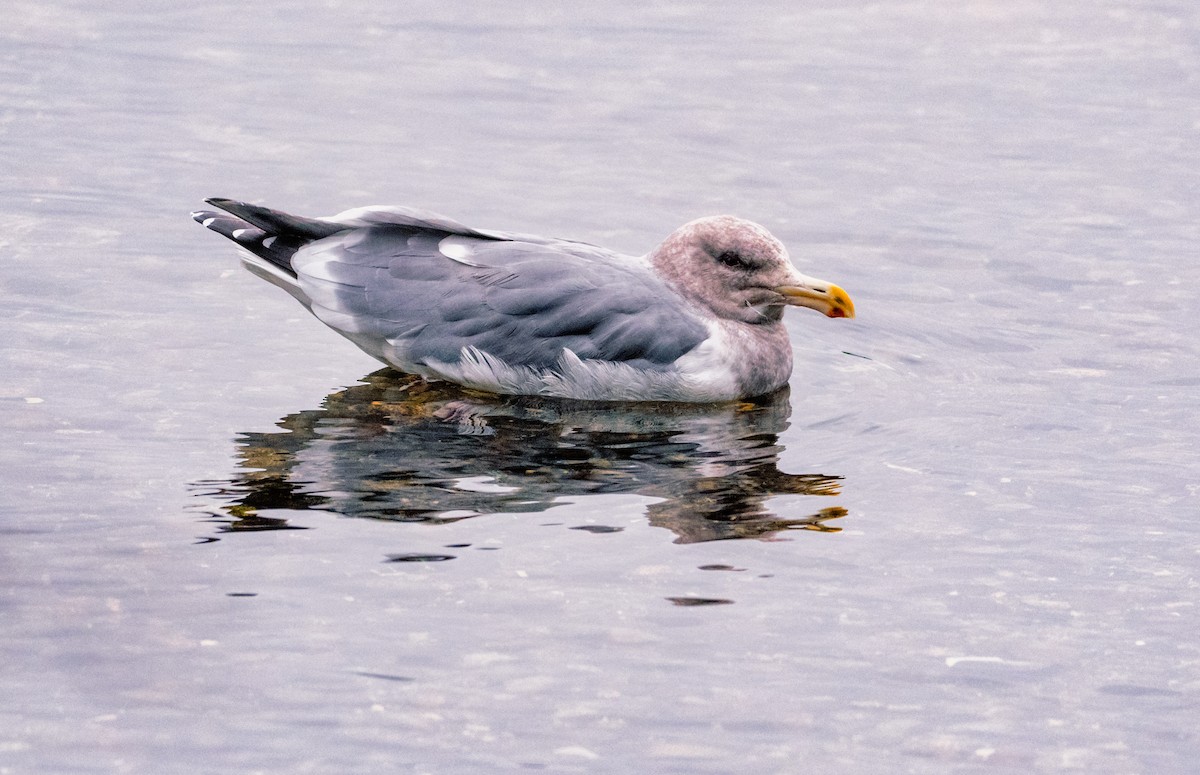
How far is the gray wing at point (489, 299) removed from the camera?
8773 mm

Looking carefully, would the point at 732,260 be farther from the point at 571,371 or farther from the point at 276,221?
the point at 276,221

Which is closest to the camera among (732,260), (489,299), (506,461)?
(506,461)

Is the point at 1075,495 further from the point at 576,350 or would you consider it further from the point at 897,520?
the point at 576,350

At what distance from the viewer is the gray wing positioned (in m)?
8.77

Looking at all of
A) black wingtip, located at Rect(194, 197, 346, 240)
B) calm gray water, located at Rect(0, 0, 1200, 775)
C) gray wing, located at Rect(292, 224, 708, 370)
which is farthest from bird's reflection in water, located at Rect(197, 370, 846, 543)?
black wingtip, located at Rect(194, 197, 346, 240)

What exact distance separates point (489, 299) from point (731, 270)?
1.27 metres

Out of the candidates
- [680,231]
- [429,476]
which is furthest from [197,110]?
[429,476]

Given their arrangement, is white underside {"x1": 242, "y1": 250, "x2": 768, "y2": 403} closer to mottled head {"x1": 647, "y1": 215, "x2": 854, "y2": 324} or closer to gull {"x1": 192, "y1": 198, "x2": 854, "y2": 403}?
gull {"x1": 192, "y1": 198, "x2": 854, "y2": 403}

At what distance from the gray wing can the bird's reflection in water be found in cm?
30

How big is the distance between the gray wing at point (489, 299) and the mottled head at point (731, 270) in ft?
0.70

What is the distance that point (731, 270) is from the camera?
9211 millimetres

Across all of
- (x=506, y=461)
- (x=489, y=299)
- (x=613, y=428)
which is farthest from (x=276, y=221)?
(x=613, y=428)

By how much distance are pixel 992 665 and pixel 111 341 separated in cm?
496

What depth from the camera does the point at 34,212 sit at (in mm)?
11078
